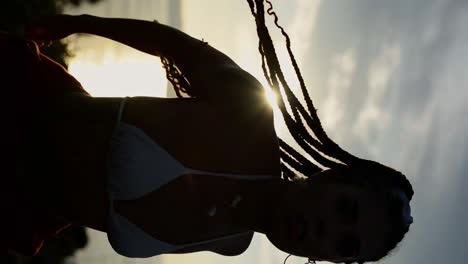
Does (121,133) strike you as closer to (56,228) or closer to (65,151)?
(65,151)

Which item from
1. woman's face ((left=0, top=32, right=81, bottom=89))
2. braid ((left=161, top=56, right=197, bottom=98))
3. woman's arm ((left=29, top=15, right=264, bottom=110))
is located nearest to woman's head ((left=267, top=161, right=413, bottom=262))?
woman's arm ((left=29, top=15, right=264, bottom=110))

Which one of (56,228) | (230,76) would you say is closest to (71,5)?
(56,228)

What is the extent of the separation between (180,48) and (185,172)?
2.05ft

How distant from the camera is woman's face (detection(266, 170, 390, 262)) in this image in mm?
2816

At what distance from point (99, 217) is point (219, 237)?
603mm

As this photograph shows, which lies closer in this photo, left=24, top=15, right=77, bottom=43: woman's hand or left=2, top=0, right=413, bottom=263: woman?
left=2, top=0, right=413, bottom=263: woman

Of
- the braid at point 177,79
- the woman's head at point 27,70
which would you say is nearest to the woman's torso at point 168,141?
the woman's head at point 27,70

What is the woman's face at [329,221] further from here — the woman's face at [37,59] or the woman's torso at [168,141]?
the woman's face at [37,59]

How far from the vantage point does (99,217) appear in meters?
2.86

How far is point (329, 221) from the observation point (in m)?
2.83

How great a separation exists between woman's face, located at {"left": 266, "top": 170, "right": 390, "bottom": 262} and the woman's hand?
1.40 m

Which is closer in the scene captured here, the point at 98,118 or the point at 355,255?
the point at 98,118

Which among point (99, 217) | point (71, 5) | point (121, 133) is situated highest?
point (71, 5)

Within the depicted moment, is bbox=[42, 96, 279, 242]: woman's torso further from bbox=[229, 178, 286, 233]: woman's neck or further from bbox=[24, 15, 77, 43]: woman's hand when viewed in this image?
bbox=[24, 15, 77, 43]: woman's hand
